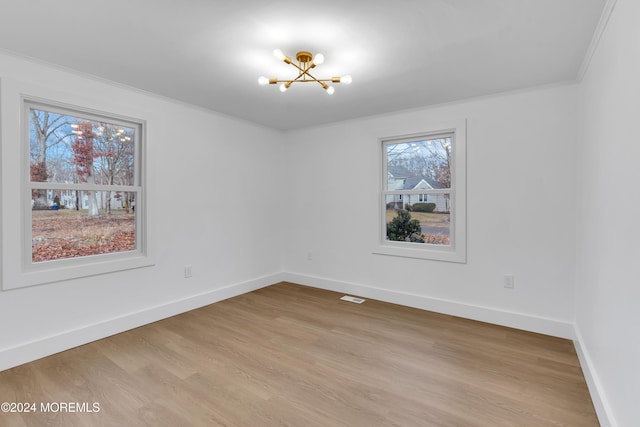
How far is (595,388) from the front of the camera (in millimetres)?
1902

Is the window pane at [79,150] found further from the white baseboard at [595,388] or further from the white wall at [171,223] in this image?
the white baseboard at [595,388]

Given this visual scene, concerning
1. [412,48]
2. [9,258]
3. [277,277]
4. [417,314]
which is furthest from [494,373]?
[9,258]

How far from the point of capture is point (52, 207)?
2643 mm

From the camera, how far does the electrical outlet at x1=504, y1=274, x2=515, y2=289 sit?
10.3ft

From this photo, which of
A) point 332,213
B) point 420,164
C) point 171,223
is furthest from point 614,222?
point 171,223

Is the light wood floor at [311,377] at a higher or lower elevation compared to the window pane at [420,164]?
lower

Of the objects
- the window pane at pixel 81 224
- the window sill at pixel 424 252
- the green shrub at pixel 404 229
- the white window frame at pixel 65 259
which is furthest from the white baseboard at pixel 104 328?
the green shrub at pixel 404 229

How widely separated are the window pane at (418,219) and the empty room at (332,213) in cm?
3

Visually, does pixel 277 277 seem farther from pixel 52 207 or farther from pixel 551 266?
pixel 551 266

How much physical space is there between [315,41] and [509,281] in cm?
290

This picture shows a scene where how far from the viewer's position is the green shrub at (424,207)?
3.72m

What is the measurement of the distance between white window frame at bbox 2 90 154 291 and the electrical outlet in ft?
12.1

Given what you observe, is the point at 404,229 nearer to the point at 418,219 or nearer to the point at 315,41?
the point at 418,219

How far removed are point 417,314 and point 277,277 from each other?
7.24ft
